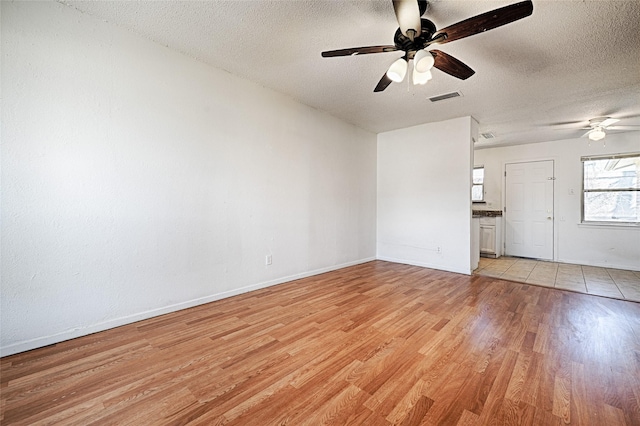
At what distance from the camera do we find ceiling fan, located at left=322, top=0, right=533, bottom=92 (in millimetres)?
1571

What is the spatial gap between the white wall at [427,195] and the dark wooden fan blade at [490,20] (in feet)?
9.68

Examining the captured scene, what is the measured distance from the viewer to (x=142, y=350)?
195 centimetres

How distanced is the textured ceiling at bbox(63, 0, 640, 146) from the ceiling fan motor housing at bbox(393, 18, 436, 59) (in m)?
0.17

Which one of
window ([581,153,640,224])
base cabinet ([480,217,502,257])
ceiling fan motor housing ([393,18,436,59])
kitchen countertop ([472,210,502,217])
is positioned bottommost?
base cabinet ([480,217,502,257])

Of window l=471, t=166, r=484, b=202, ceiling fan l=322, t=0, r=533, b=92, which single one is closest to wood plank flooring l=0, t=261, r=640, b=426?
ceiling fan l=322, t=0, r=533, b=92

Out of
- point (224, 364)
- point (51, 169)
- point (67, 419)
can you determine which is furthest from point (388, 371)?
point (51, 169)

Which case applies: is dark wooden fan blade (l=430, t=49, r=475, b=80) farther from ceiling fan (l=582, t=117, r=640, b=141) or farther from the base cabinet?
the base cabinet

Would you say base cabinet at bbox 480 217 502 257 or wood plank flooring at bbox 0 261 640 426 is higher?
base cabinet at bbox 480 217 502 257

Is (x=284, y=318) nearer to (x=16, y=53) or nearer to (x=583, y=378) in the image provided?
(x=583, y=378)

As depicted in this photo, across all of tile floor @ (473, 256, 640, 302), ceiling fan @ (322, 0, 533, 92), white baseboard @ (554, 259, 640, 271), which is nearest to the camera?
ceiling fan @ (322, 0, 533, 92)

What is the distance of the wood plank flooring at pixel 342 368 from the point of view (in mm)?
1377

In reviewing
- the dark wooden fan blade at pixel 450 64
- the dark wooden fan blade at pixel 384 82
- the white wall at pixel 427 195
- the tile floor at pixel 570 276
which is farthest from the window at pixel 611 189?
the dark wooden fan blade at pixel 384 82

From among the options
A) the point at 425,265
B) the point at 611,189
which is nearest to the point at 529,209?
the point at 611,189

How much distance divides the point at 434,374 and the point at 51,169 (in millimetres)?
Answer: 3217
